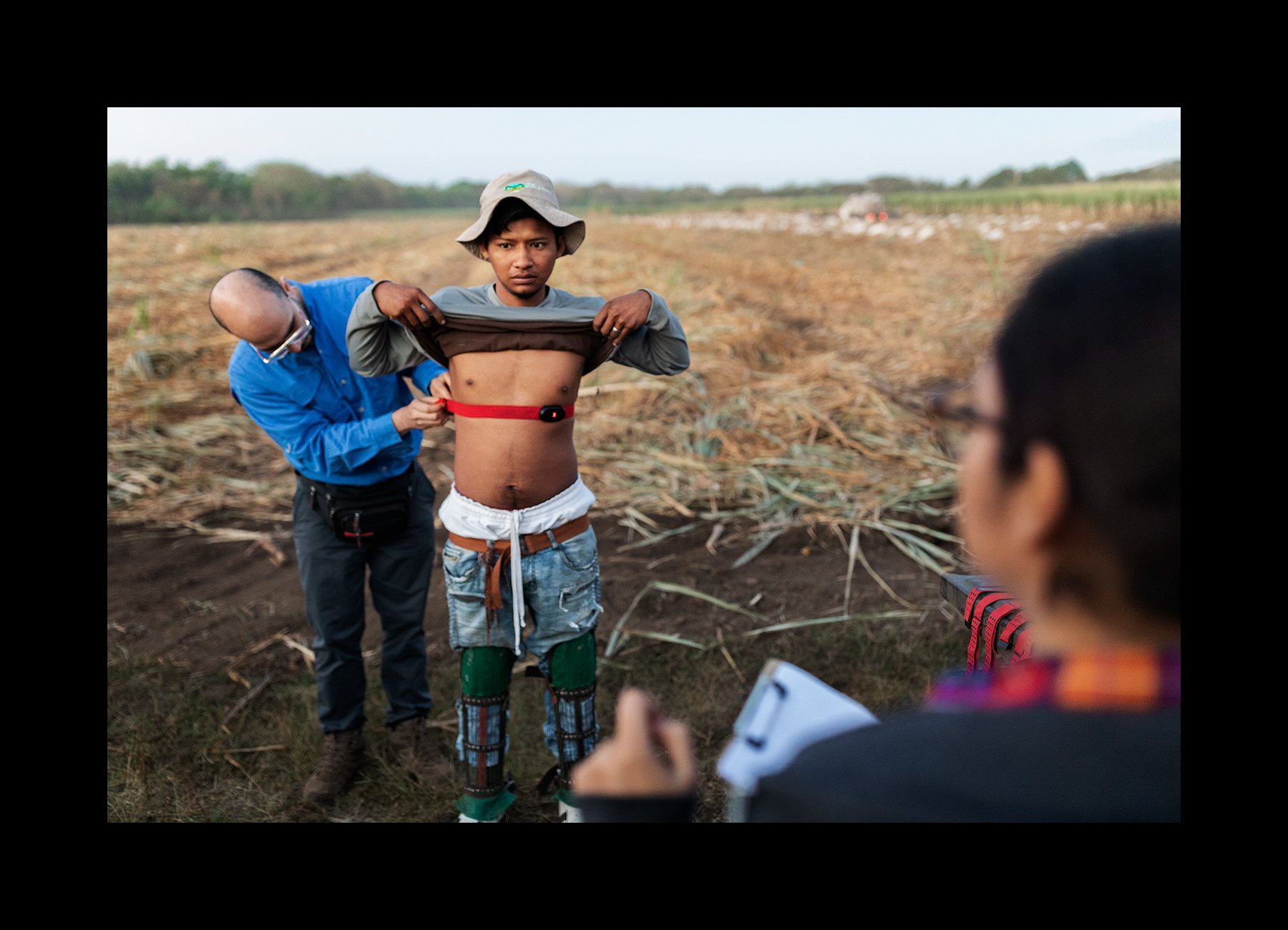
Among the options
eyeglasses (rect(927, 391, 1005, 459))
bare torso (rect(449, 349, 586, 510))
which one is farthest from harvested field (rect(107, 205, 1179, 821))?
eyeglasses (rect(927, 391, 1005, 459))

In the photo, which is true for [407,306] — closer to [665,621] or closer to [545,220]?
[545,220]

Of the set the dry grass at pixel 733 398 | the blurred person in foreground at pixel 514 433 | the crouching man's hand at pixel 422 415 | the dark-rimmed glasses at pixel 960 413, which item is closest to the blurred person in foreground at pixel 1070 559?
the dark-rimmed glasses at pixel 960 413

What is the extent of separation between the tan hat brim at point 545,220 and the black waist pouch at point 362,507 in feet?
3.44

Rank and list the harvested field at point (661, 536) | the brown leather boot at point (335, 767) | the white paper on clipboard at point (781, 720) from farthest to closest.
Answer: the harvested field at point (661, 536) < the brown leather boot at point (335, 767) < the white paper on clipboard at point (781, 720)

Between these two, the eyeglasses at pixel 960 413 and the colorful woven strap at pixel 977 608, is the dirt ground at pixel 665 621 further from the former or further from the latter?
the eyeglasses at pixel 960 413

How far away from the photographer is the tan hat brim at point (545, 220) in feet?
8.58

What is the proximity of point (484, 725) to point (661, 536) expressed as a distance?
2934mm

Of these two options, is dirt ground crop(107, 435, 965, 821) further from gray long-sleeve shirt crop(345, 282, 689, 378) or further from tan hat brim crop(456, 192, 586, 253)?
tan hat brim crop(456, 192, 586, 253)

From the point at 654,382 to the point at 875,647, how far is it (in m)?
4.61

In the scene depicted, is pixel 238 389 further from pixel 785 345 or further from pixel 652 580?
pixel 785 345

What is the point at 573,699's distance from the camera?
2971 millimetres

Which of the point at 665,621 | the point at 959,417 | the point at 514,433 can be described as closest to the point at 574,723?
the point at 514,433

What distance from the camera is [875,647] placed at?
4.43 m

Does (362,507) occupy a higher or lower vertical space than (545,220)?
lower
